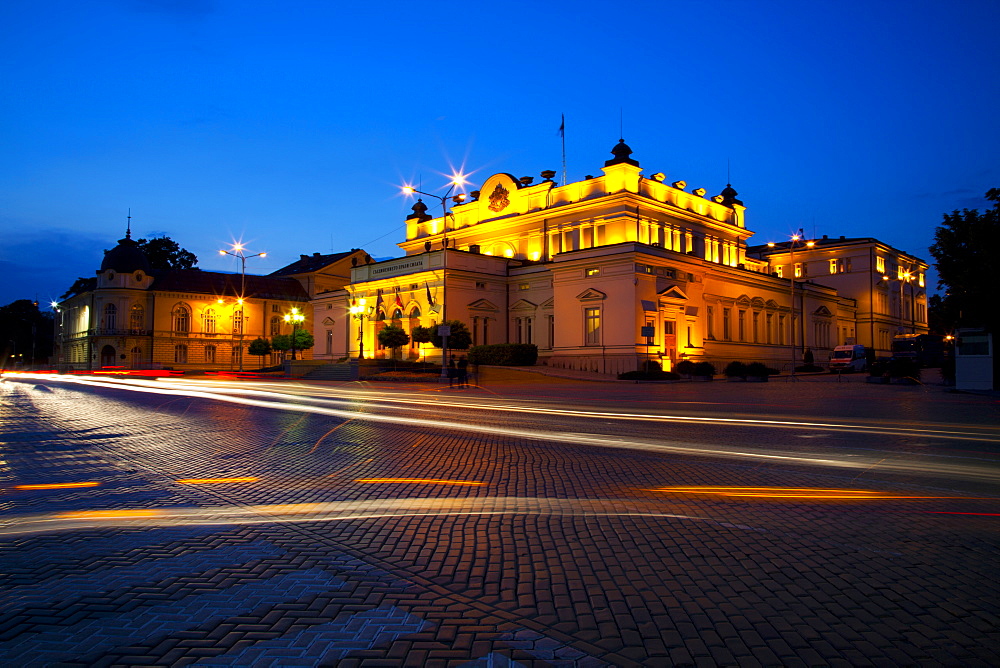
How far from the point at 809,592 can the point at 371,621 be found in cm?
282

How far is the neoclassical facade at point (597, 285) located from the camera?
4806cm

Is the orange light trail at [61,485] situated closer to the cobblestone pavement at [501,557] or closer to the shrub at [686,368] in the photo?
the cobblestone pavement at [501,557]

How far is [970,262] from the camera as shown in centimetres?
2798

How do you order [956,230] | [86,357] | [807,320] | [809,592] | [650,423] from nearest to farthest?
[809,592] → [650,423] → [956,230] → [807,320] → [86,357]

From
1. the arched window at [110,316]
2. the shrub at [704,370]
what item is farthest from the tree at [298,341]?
the shrub at [704,370]

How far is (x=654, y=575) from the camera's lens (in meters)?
4.70

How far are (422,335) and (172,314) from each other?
44004 mm

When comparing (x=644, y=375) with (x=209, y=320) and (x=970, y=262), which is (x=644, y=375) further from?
(x=209, y=320)

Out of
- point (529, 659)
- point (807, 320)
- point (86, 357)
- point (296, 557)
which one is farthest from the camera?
point (86, 357)

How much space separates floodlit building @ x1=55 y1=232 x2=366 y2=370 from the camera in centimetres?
7856

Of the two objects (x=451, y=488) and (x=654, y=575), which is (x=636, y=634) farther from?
(x=451, y=488)

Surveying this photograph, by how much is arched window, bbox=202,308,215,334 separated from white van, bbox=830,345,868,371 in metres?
69.5

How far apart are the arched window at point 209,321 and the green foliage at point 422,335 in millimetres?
41620

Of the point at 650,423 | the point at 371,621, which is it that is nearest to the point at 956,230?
the point at 650,423
